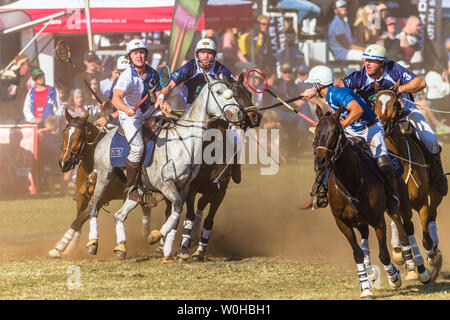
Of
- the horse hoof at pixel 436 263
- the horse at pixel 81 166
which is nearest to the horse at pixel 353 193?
the horse hoof at pixel 436 263

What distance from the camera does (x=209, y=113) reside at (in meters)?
12.9

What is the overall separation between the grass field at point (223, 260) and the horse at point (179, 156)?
54 centimetres

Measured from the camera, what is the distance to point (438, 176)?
12.6 meters

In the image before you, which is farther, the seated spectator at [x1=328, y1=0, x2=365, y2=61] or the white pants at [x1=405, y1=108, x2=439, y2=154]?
the seated spectator at [x1=328, y1=0, x2=365, y2=61]

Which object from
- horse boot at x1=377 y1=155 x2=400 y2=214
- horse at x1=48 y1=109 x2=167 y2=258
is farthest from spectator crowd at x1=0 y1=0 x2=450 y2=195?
horse boot at x1=377 y1=155 x2=400 y2=214

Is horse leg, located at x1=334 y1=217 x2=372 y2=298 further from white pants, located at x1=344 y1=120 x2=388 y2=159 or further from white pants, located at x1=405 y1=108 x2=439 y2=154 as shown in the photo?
white pants, located at x1=405 y1=108 x2=439 y2=154

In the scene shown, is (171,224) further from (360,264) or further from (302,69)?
(302,69)

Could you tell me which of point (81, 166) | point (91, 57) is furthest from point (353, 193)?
point (91, 57)

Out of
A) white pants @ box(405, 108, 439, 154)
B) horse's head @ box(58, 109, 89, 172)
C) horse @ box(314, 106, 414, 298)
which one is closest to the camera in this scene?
horse @ box(314, 106, 414, 298)

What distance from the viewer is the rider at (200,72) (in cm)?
1373

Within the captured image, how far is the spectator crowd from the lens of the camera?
838 inches

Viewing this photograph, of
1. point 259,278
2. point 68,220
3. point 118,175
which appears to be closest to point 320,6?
point 68,220

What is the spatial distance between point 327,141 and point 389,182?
1.44 m

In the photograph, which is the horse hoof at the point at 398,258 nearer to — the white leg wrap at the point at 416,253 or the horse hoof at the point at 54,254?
the white leg wrap at the point at 416,253
